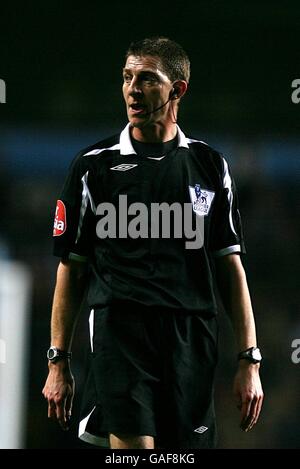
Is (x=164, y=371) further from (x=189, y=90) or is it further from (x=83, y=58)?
(x=83, y=58)

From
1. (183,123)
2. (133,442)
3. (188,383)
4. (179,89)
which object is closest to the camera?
(133,442)

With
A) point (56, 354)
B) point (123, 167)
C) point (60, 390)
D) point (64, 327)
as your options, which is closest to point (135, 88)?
point (123, 167)

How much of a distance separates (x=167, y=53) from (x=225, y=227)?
2.41 feet

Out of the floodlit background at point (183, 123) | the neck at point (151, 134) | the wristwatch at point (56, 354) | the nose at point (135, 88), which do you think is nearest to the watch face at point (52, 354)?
the wristwatch at point (56, 354)

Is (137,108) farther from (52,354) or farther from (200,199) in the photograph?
(52,354)

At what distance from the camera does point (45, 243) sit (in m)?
3.95

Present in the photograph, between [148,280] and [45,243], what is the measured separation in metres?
0.90

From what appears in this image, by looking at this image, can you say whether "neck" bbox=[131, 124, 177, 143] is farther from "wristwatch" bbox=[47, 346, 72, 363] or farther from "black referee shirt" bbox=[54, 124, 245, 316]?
"wristwatch" bbox=[47, 346, 72, 363]

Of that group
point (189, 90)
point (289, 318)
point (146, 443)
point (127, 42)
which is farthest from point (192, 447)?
point (127, 42)

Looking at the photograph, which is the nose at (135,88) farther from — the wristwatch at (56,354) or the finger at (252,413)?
the finger at (252,413)

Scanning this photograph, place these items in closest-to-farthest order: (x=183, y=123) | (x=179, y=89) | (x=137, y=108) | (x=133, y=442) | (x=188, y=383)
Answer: (x=133, y=442) → (x=188, y=383) → (x=137, y=108) → (x=179, y=89) → (x=183, y=123)

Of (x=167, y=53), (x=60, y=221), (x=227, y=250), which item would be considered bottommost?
(x=227, y=250)

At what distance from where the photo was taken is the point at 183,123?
151 inches

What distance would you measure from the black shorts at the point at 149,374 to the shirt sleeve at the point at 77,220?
0.89 ft
